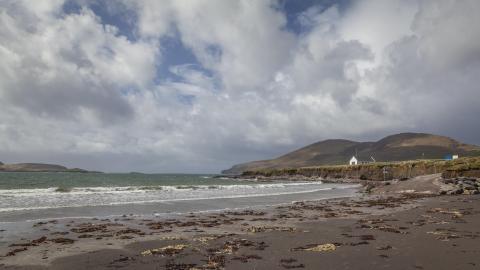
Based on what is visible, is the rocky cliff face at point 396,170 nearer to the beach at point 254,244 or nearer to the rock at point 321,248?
the beach at point 254,244

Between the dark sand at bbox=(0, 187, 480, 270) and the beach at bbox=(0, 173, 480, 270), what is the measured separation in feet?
0.09

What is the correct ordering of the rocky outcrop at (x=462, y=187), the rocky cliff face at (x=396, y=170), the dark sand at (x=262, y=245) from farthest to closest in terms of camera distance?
the rocky cliff face at (x=396, y=170) < the rocky outcrop at (x=462, y=187) < the dark sand at (x=262, y=245)

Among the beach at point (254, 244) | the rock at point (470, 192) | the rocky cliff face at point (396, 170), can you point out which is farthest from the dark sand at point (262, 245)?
the rocky cliff face at point (396, 170)

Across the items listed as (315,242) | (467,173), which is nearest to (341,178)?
(467,173)

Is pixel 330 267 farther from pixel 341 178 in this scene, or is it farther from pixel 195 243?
pixel 341 178

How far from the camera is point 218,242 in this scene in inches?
552

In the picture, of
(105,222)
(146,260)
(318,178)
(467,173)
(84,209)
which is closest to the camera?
(146,260)

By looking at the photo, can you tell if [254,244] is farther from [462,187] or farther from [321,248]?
[462,187]

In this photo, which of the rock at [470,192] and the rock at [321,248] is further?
the rock at [470,192]

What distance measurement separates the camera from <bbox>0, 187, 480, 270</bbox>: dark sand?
34.6ft

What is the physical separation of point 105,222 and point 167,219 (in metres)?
3.39

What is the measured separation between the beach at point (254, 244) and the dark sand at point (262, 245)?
3cm

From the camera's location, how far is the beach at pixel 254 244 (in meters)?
10.6

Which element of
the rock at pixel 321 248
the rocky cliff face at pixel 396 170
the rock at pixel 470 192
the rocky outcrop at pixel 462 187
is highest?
the rocky cliff face at pixel 396 170
